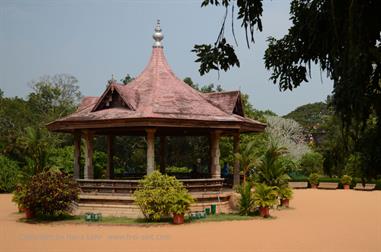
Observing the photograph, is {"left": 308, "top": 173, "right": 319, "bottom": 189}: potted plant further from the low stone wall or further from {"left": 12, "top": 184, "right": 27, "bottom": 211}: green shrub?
{"left": 12, "top": 184, "right": 27, "bottom": 211}: green shrub

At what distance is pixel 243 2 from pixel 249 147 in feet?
46.9

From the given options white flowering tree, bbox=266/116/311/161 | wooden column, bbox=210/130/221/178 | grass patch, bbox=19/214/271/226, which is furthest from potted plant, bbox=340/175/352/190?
grass patch, bbox=19/214/271/226

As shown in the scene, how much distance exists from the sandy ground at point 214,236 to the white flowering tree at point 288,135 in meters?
29.6

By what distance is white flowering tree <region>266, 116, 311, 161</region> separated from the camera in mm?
46281

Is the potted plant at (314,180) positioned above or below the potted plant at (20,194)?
below

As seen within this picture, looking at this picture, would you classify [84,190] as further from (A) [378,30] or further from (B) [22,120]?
(B) [22,120]

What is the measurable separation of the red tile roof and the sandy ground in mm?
3929

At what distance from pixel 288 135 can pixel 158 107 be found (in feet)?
107

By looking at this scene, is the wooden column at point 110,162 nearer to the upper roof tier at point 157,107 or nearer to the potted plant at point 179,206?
the upper roof tier at point 157,107

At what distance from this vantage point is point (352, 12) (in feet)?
13.0

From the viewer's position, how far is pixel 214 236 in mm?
11953

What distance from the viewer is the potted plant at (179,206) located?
14.1 m

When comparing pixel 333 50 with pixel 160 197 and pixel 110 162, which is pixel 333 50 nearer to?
pixel 160 197

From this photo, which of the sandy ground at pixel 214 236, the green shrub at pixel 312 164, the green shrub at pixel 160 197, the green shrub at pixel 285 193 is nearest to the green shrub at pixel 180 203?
the green shrub at pixel 160 197
